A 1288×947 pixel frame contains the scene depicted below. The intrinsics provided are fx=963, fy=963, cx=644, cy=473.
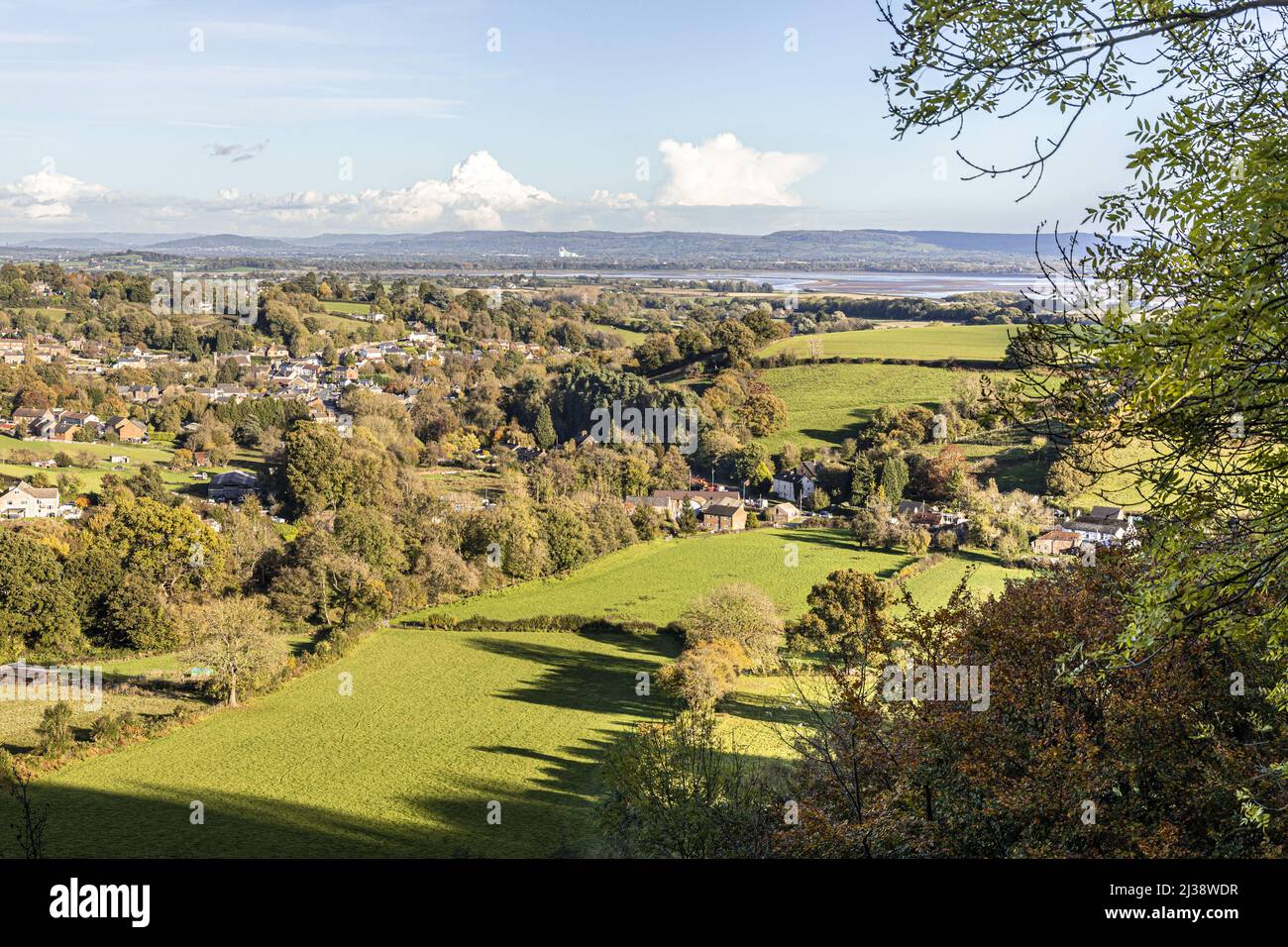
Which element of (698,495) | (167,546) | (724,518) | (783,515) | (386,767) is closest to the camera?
(386,767)

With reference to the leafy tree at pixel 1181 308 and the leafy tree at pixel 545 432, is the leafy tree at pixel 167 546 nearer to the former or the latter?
the leafy tree at pixel 545 432

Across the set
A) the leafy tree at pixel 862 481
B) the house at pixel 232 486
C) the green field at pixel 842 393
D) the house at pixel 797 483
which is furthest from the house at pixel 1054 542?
the house at pixel 232 486

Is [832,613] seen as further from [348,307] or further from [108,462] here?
[348,307]

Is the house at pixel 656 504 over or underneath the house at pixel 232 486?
underneath

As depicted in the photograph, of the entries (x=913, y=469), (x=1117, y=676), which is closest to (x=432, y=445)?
(x=913, y=469)

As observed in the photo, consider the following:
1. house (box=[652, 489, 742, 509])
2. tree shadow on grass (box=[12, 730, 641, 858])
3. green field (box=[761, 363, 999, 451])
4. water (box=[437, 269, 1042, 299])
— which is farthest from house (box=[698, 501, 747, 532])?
water (box=[437, 269, 1042, 299])

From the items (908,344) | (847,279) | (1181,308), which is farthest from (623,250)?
(1181,308)
